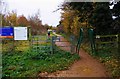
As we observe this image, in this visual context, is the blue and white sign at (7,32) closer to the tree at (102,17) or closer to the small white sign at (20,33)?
the small white sign at (20,33)

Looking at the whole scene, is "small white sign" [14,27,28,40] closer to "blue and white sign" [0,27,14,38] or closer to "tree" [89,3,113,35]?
"blue and white sign" [0,27,14,38]

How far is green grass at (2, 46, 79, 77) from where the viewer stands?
13711mm

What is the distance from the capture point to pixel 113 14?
61.6 ft

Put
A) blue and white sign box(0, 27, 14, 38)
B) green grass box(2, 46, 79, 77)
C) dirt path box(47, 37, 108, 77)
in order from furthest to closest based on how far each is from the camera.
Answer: blue and white sign box(0, 27, 14, 38), green grass box(2, 46, 79, 77), dirt path box(47, 37, 108, 77)

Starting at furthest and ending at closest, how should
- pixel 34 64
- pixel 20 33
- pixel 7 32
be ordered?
pixel 7 32, pixel 20 33, pixel 34 64

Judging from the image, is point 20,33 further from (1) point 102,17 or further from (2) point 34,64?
(2) point 34,64

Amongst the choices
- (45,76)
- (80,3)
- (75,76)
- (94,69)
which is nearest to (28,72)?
(45,76)

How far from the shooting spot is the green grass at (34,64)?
13711 millimetres

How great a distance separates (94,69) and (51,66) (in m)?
2.23

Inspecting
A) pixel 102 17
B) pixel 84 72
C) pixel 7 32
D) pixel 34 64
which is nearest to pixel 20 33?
pixel 7 32

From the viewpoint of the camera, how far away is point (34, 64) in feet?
52.8

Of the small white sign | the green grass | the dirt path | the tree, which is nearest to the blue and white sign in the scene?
the small white sign

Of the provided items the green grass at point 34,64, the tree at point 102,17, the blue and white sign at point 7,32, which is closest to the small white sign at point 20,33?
the blue and white sign at point 7,32

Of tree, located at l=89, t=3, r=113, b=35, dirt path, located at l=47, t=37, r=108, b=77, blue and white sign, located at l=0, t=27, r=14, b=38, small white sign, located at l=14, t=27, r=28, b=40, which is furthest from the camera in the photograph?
blue and white sign, located at l=0, t=27, r=14, b=38
